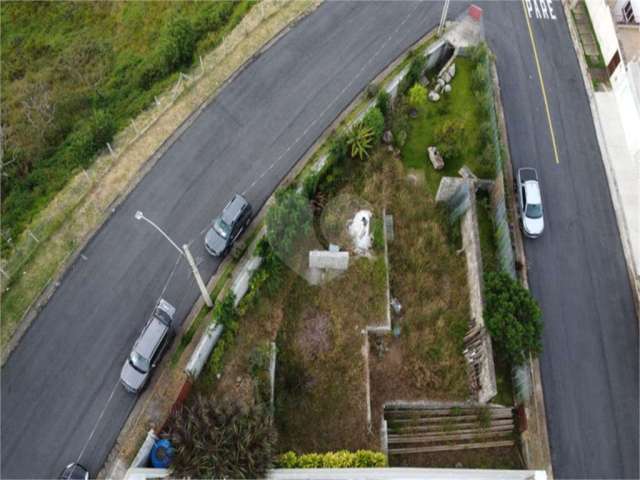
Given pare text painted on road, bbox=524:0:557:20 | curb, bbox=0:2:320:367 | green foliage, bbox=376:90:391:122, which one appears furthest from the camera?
pare text painted on road, bbox=524:0:557:20

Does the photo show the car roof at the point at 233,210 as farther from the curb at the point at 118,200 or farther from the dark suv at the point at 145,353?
the curb at the point at 118,200

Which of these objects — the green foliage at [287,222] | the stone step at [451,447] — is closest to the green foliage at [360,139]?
the green foliage at [287,222]

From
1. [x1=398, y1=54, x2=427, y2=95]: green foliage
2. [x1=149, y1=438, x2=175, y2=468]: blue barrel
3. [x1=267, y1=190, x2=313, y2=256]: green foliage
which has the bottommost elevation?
[x1=149, y1=438, x2=175, y2=468]: blue barrel

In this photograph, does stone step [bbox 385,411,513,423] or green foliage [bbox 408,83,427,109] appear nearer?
stone step [bbox 385,411,513,423]

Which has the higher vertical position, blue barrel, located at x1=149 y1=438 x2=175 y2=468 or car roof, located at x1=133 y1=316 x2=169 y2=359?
car roof, located at x1=133 y1=316 x2=169 y2=359

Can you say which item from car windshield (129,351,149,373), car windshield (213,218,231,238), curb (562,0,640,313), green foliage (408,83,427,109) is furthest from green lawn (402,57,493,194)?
car windshield (129,351,149,373)

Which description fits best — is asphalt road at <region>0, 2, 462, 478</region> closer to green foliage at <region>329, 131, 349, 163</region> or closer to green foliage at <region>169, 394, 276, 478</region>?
green foliage at <region>329, 131, 349, 163</region>

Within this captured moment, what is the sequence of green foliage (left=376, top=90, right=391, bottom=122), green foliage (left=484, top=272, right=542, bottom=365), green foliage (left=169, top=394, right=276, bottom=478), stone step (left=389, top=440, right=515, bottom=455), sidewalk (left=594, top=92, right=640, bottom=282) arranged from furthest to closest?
green foliage (left=376, top=90, right=391, bottom=122)
sidewalk (left=594, top=92, right=640, bottom=282)
stone step (left=389, top=440, right=515, bottom=455)
green foliage (left=484, top=272, right=542, bottom=365)
green foliage (left=169, top=394, right=276, bottom=478)
